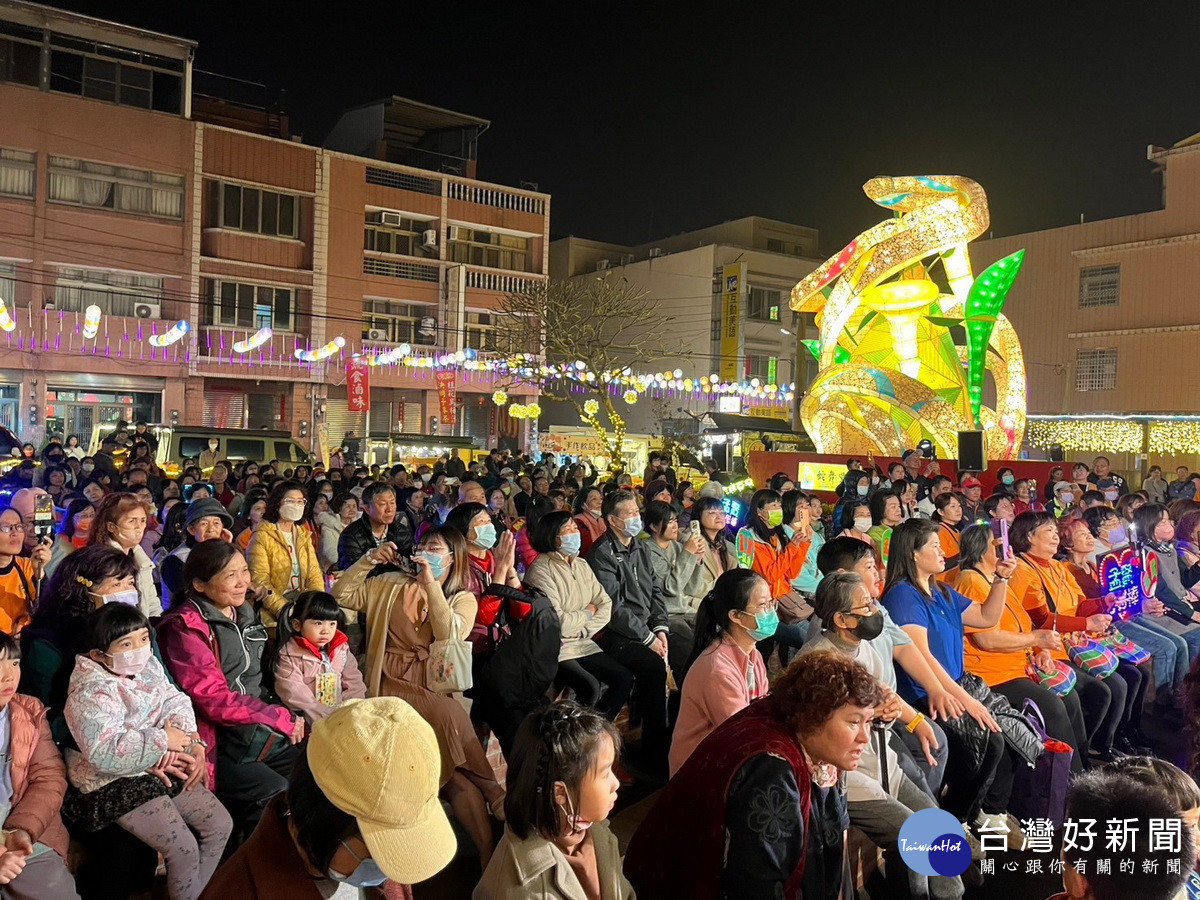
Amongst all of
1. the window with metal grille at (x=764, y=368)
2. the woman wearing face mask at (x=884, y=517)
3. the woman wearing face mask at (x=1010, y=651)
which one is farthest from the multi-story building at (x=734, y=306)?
the woman wearing face mask at (x=1010, y=651)

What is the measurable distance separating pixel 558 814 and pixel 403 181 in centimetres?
3085

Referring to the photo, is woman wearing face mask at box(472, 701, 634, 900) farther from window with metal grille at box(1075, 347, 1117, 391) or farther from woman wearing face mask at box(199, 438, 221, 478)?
window with metal grille at box(1075, 347, 1117, 391)

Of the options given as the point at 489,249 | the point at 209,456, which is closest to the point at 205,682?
the point at 209,456

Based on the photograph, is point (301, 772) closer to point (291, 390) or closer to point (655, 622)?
point (655, 622)

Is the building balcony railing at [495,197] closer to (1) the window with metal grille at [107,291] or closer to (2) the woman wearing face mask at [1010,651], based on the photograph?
(1) the window with metal grille at [107,291]

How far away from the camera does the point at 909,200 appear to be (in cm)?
1752

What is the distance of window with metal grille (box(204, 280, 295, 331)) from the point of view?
1048 inches

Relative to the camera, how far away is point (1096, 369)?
2772 centimetres

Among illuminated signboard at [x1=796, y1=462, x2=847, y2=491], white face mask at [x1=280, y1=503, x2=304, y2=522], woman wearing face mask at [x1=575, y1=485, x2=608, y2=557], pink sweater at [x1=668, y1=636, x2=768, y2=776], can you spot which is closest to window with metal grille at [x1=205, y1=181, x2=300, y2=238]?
illuminated signboard at [x1=796, y1=462, x2=847, y2=491]

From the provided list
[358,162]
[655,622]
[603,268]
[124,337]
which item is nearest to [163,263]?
[124,337]

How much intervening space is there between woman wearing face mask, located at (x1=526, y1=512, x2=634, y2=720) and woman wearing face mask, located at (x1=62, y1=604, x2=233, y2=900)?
83.1 inches

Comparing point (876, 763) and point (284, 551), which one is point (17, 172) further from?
point (876, 763)

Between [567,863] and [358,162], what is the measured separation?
29.9 metres

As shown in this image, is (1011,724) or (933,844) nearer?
(933,844)
